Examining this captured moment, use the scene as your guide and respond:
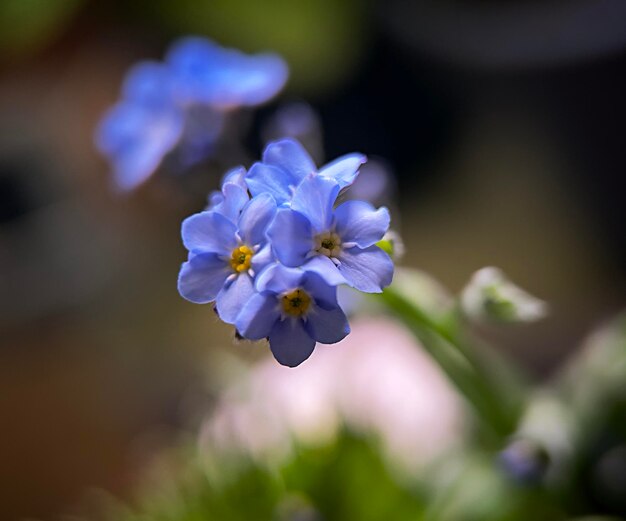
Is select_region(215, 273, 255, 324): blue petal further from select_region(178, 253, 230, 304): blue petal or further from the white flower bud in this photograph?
the white flower bud

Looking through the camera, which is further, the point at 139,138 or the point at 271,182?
the point at 139,138

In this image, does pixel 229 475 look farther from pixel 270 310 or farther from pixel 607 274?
pixel 607 274

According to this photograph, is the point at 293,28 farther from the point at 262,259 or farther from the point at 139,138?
the point at 262,259

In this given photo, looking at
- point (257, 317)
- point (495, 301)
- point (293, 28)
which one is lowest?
point (257, 317)

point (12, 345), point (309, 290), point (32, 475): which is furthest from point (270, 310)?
point (12, 345)

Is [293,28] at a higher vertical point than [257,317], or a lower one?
higher

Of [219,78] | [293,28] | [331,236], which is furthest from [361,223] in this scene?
[293,28]

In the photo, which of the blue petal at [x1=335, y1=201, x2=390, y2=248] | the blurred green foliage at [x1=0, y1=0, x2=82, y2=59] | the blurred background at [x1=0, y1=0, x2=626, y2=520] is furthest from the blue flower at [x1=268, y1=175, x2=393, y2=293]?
the blurred green foliage at [x1=0, y1=0, x2=82, y2=59]
